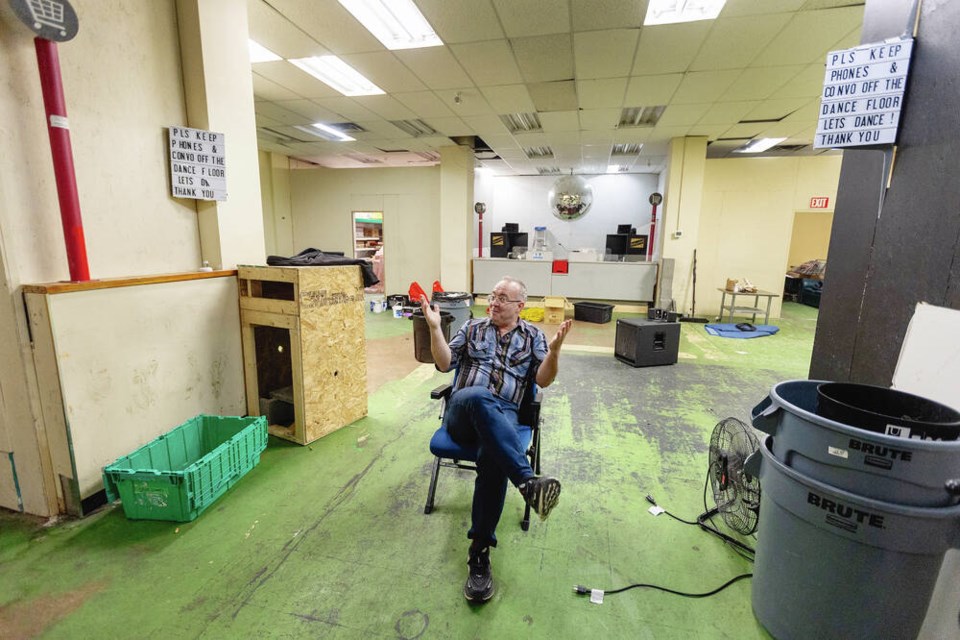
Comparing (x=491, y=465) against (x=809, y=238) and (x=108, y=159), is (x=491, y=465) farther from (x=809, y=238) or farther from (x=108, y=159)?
(x=809, y=238)

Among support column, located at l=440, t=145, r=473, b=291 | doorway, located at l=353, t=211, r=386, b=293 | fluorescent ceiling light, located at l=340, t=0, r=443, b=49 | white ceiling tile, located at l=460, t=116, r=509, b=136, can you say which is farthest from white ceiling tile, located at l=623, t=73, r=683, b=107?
doorway, located at l=353, t=211, r=386, b=293

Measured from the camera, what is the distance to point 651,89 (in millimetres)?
4547

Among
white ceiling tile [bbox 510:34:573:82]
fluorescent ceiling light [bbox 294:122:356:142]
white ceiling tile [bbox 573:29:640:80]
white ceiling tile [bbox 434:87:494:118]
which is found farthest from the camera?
fluorescent ceiling light [bbox 294:122:356:142]

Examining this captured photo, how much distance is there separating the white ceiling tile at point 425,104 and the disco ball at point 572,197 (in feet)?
11.2

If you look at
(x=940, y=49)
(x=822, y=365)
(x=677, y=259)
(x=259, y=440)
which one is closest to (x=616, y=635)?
(x=822, y=365)

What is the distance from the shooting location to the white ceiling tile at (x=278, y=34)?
3197 mm

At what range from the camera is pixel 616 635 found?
1.39 meters

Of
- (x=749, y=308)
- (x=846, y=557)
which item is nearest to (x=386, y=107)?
(x=846, y=557)

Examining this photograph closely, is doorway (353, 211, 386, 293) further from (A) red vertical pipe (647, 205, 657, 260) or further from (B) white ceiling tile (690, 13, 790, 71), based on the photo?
(B) white ceiling tile (690, 13, 790, 71)

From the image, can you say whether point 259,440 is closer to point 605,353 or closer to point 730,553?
point 730,553

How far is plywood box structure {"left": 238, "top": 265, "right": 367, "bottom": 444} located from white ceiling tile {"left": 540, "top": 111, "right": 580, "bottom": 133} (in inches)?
160

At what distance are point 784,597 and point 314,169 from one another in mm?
9529

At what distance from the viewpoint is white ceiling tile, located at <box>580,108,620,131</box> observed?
536 centimetres

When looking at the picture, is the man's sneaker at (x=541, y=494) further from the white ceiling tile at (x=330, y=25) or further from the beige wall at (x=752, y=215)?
the beige wall at (x=752, y=215)
